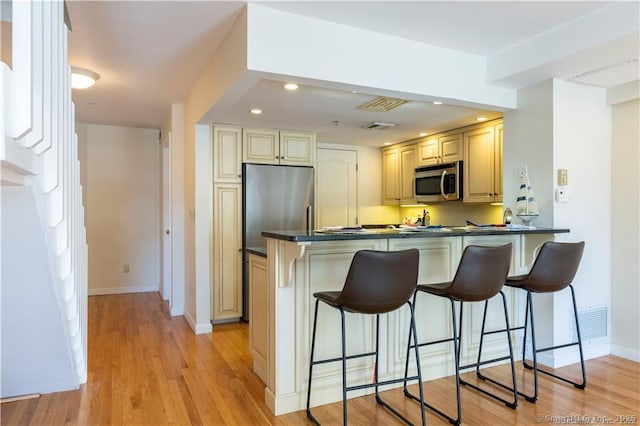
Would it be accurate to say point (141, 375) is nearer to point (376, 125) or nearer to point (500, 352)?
point (500, 352)

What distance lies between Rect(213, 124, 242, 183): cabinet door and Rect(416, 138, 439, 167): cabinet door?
2.29 metres

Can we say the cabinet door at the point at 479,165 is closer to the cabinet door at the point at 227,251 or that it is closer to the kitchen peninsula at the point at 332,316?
the kitchen peninsula at the point at 332,316

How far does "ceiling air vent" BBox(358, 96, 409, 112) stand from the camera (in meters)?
3.43

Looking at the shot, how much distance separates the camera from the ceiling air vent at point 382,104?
3.43 m

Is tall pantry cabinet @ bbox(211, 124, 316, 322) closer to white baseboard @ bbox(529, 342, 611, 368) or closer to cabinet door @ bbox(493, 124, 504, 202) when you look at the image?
cabinet door @ bbox(493, 124, 504, 202)

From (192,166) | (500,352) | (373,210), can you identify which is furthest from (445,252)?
(373,210)

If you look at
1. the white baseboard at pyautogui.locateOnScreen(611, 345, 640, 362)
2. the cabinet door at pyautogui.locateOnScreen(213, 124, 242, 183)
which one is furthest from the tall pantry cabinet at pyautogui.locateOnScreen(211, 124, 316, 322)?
the white baseboard at pyautogui.locateOnScreen(611, 345, 640, 362)

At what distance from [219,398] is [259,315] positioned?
0.58 meters

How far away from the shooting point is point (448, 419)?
232 cm

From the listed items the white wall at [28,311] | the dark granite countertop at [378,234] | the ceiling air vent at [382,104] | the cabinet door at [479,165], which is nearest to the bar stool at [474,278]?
the dark granite countertop at [378,234]

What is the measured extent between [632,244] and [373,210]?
327 centimetres

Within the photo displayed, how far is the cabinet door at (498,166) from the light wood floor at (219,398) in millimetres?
1666

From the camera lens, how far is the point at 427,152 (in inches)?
201

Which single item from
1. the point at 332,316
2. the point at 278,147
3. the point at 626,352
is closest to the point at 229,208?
the point at 278,147
